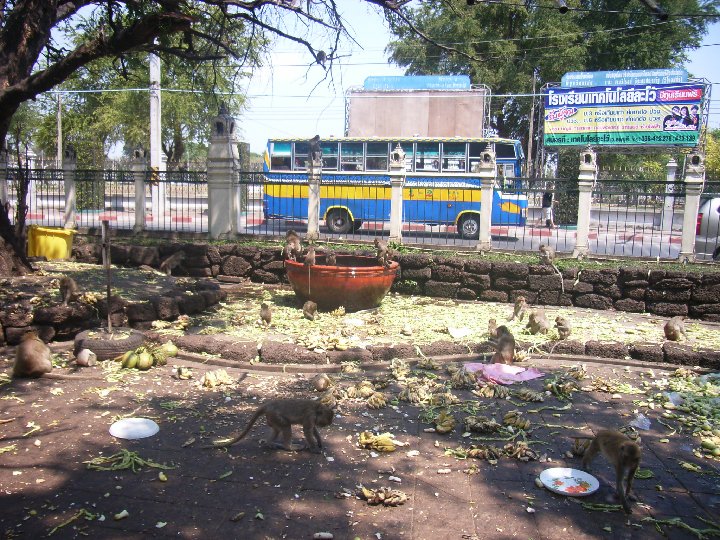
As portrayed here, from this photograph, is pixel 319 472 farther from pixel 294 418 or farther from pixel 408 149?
pixel 408 149

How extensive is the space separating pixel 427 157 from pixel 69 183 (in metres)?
11.5

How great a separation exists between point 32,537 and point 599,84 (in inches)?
1149

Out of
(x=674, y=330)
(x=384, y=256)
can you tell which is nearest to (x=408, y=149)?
(x=384, y=256)

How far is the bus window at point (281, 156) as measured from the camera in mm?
22250

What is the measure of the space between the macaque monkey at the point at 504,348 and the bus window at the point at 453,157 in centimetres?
1402

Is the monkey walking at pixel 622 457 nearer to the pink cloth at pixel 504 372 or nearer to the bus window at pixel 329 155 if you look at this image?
the pink cloth at pixel 504 372

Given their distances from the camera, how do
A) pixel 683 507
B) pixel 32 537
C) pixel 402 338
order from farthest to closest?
pixel 402 338 → pixel 683 507 → pixel 32 537

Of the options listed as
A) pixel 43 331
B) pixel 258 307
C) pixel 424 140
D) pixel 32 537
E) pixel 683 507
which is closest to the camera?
pixel 32 537

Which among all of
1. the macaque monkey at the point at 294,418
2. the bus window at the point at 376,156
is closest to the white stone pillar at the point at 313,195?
the bus window at the point at 376,156

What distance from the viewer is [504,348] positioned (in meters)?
7.23

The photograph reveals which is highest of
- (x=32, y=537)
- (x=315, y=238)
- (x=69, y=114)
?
(x=69, y=114)

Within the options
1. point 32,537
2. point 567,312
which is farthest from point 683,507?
point 567,312

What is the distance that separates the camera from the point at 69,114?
130 feet

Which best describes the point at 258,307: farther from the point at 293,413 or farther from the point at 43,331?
the point at 293,413
